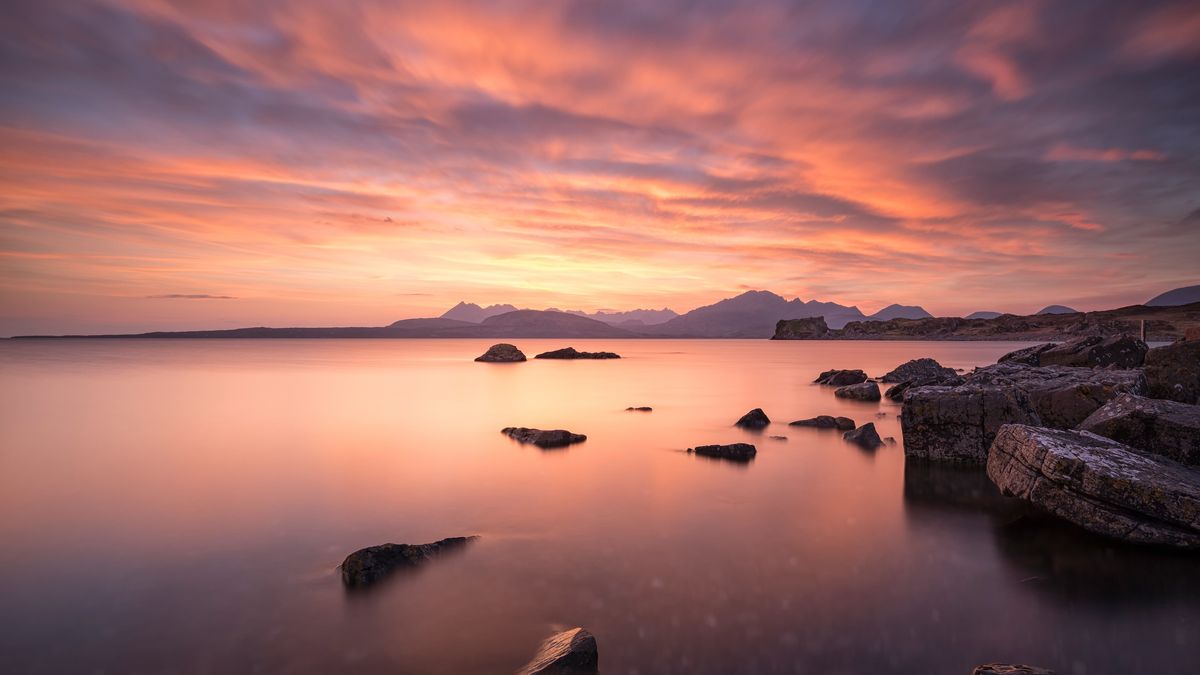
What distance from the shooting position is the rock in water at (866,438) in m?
16.2

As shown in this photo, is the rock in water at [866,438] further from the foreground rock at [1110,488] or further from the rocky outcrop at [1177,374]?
the foreground rock at [1110,488]

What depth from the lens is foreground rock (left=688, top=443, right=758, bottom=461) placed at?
14961 millimetres

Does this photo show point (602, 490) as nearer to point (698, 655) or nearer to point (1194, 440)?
point (698, 655)

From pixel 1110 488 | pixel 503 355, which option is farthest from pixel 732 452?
pixel 503 355

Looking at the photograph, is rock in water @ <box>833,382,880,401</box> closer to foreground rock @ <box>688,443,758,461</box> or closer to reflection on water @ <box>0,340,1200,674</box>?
reflection on water @ <box>0,340,1200,674</box>

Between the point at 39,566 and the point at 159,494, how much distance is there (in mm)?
4178

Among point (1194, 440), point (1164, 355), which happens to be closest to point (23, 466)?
point (1194, 440)

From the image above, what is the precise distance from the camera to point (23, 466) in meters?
14.9

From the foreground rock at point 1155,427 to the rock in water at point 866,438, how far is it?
19.0 ft

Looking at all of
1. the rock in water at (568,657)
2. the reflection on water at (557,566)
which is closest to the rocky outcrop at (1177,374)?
the reflection on water at (557,566)

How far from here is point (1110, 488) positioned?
8.17 m

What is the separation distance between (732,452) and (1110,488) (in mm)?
7911

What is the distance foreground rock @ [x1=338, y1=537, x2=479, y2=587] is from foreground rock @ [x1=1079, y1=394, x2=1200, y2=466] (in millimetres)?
11801

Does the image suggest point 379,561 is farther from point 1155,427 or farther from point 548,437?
point 1155,427
